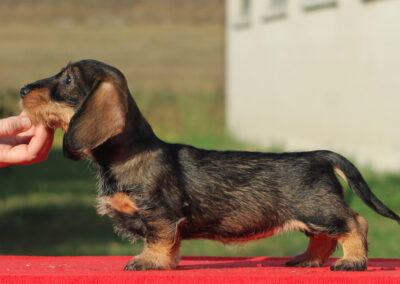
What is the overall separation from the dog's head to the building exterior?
30.3ft

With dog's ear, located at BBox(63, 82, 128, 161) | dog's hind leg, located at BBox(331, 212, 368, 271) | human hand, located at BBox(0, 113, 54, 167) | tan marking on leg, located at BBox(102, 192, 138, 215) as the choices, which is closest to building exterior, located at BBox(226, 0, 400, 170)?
dog's hind leg, located at BBox(331, 212, 368, 271)

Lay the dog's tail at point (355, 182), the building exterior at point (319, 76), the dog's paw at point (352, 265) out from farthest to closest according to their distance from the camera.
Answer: the building exterior at point (319, 76) < the dog's tail at point (355, 182) < the dog's paw at point (352, 265)

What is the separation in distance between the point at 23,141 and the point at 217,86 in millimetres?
22718

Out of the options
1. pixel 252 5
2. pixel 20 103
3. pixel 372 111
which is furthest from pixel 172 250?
pixel 252 5

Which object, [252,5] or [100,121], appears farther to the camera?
[252,5]

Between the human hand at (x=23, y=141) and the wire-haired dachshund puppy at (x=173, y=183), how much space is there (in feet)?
0.91

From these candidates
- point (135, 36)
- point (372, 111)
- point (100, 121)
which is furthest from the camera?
point (135, 36)

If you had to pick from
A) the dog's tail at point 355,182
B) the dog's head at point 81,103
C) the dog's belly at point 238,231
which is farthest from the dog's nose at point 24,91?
the dog's tail at point 355,182

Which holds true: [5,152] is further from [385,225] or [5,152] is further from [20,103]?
[385,225]

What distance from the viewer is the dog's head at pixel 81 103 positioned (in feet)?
12.2

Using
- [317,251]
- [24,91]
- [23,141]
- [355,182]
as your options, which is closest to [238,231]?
[317,251]

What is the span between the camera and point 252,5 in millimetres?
22281

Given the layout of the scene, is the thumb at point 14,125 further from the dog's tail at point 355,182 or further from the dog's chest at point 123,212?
the dog's tail at point 355,182

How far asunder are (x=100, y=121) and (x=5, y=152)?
3.09 feet
